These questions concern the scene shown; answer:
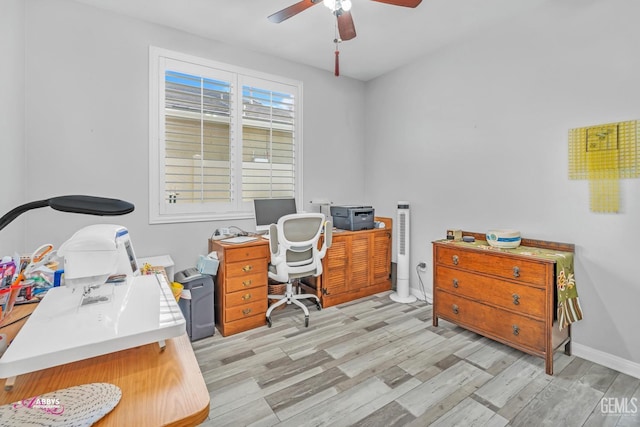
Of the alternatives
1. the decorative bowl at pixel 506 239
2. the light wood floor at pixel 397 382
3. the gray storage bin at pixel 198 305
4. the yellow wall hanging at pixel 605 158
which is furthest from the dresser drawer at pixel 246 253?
the yellow wall hanging at pixel 605 158

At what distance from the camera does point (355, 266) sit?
3461 millimetres

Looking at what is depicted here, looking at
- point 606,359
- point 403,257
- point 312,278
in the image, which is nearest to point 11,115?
point 312,278

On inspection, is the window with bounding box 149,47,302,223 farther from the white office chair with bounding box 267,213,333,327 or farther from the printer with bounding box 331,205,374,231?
the white office chair with bounding box 267,213,333,327

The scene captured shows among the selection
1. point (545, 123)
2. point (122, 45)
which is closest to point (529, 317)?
point (545, 123)

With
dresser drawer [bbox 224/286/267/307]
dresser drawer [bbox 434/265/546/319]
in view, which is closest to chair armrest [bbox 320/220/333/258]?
dresser drawer [bbox 224/286/267/307]

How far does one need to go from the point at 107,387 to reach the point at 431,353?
7.34 ft

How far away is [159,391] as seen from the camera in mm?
711

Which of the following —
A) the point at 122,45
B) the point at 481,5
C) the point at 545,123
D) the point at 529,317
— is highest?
the point at 481,5

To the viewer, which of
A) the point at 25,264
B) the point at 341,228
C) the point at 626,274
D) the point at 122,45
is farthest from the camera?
the point at 341,228

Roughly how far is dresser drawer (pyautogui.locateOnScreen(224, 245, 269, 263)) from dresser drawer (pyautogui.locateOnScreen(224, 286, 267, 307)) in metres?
0.29

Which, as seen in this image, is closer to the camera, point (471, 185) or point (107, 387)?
point (107, 387)

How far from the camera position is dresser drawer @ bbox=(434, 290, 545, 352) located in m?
2.15

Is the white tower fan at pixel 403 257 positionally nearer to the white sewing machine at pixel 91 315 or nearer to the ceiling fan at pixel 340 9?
the ceiling fan at pixel 340 9

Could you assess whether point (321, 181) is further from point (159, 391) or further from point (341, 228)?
point (159, 391)
